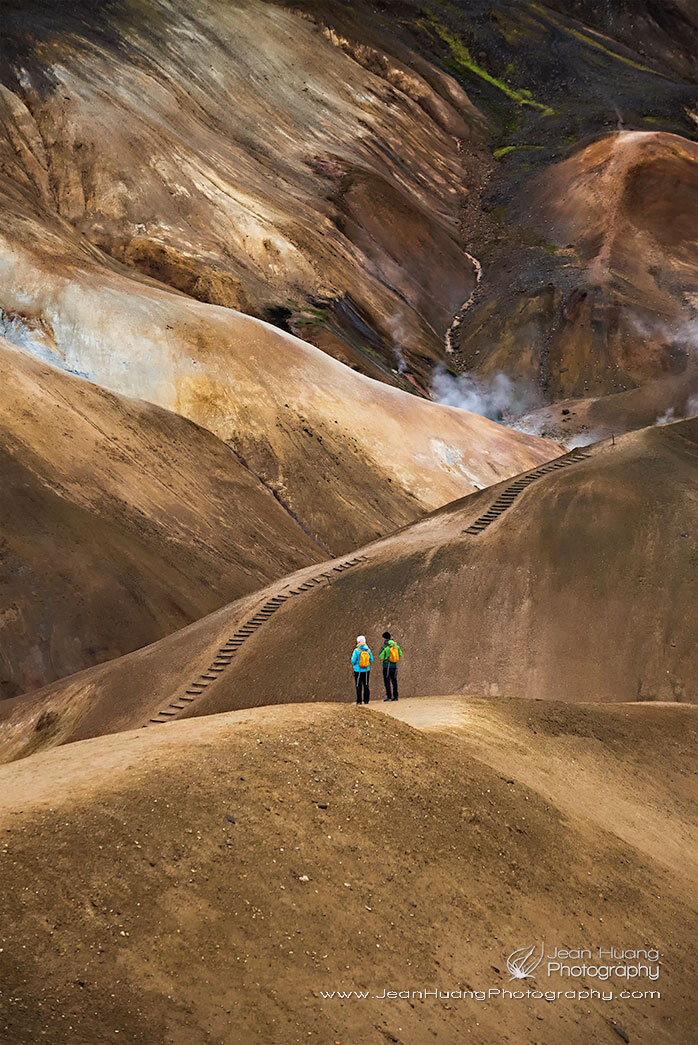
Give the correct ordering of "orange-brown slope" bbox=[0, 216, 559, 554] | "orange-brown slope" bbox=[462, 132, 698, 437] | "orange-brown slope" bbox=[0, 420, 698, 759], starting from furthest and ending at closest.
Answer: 1. "orange-brown slope" bbox=[462, 132, 698, 437]
2. "orange-brown slope" bbox=[0, 216, 559, 554]
3. "orange-brown slope" bbox=[0, 420, 698, 759]


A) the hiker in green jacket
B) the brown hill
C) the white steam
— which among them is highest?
the brown hill

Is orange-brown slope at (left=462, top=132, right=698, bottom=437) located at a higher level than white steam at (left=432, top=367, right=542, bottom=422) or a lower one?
higher

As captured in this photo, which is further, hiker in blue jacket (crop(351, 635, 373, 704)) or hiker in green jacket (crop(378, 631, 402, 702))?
hiker in green jacket (crop(378, 631, 402, 702))

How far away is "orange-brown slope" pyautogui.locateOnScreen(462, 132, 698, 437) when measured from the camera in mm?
66625

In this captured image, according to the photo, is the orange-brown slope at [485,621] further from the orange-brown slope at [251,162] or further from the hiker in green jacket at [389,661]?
the orange-brown slope at [251,162]

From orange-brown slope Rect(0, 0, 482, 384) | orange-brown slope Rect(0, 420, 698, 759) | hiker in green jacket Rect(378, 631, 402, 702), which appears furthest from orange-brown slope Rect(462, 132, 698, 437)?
hiker in green jacket Rect(378, 631, 402, 702)

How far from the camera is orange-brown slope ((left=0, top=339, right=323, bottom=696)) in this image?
31766mm

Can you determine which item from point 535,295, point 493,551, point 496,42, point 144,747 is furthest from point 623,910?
point 496,42

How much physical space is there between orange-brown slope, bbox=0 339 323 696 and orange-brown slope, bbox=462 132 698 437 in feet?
80.6

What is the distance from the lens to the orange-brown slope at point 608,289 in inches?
2623

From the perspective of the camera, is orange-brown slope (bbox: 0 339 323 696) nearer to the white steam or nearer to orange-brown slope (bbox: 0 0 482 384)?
orange-brown slope (bbox: 0 0 482 384)

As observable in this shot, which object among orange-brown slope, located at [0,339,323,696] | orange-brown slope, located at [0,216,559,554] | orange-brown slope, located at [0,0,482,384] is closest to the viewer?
orange-brown slope, located at [0,339,323,696]

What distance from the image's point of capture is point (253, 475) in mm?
44219

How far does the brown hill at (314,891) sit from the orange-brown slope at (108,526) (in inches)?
711
